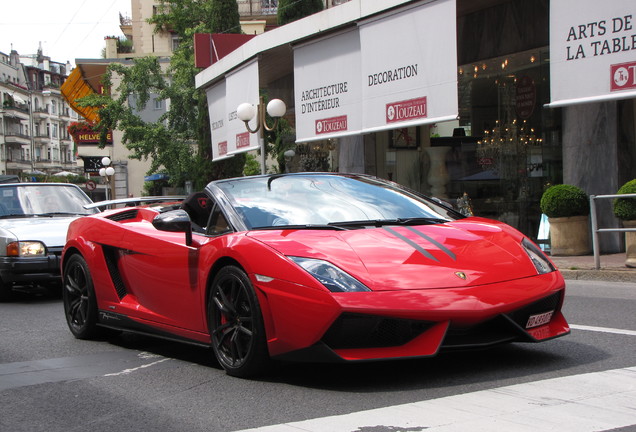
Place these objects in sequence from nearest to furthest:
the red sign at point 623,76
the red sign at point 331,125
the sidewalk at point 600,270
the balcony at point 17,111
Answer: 1. the sidewalk at point 600,270
2. the red sign at point 623,76
3. the red sign at point 331,125
4. the balcony at point 17,111

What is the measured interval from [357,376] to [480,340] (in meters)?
0.74

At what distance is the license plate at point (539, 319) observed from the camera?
4.71m

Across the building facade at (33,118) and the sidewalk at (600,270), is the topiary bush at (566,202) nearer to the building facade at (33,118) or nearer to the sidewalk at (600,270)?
the sidewalk at (600,270)

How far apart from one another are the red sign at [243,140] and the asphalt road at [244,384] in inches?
671

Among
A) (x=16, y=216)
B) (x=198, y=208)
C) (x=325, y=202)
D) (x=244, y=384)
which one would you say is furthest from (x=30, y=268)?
(x=244, y=384)

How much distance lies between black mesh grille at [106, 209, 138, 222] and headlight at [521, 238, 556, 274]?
3286mm

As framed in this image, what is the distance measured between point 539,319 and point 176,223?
2343 millimetres

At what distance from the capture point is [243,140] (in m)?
23.7

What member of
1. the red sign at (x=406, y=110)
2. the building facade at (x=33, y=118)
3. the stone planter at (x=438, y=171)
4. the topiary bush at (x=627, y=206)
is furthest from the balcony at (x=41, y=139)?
the topiary bush at (x=627, y=206)

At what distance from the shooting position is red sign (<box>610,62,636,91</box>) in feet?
37.6

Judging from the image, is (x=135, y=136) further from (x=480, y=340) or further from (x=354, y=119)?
(x=480, y=340)

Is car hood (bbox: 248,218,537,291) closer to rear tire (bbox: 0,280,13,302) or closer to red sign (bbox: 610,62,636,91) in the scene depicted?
rear tire (bbox: 0,280,13,302)

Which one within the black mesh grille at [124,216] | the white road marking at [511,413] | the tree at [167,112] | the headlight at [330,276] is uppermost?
the tree at [167,112]

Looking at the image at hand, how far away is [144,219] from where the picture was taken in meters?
6.69
